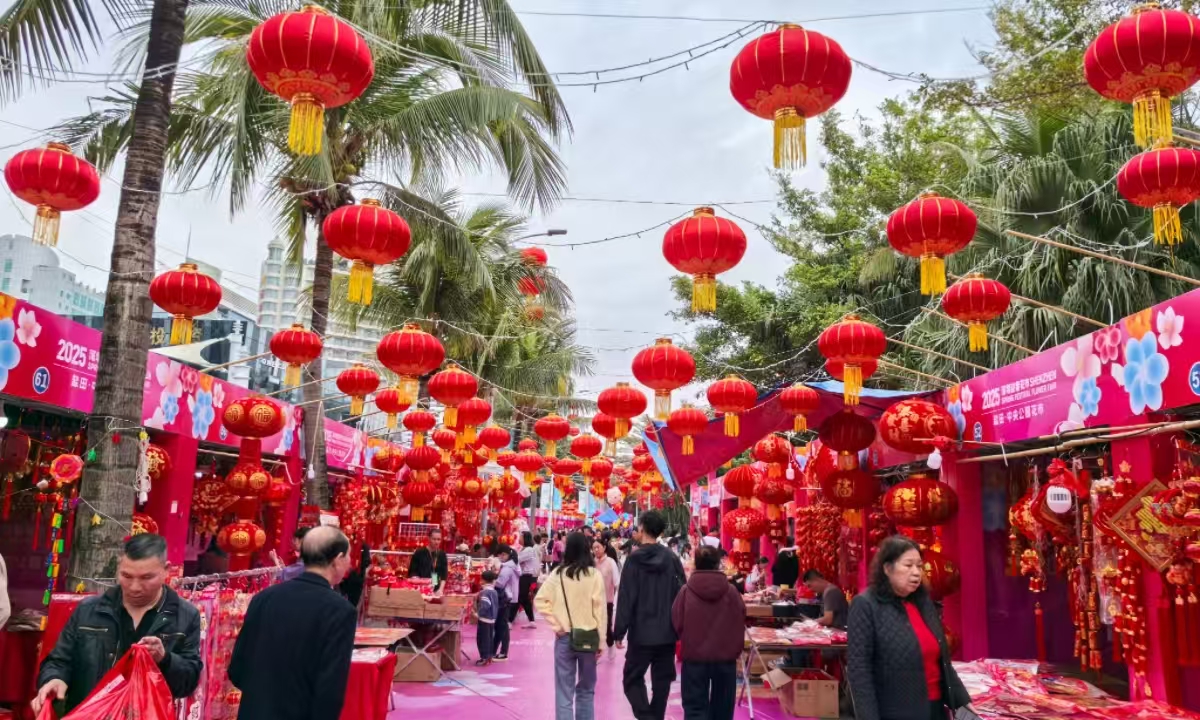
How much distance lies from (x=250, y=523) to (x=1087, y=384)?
8.75 metres

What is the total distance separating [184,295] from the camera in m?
7.89

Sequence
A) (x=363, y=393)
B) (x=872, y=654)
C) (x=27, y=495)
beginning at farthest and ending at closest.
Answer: (x=363, y=393), (x=27, y=495), (x=872, y=654)

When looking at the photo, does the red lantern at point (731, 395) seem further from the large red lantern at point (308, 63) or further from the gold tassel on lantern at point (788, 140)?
the large red lantern at point (308, 63)

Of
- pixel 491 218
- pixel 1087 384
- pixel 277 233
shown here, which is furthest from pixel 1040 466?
pixel 491 218

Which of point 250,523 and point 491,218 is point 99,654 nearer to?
point 250,523

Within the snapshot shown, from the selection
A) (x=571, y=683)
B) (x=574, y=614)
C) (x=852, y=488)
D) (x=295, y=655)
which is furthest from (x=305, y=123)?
(x=852, y=488)

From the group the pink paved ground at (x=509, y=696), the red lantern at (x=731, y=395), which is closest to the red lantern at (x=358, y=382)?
the pink paved ground at (x=509, y=696)

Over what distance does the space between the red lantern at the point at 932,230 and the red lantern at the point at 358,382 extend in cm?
722

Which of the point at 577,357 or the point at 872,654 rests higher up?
the point at 577,357

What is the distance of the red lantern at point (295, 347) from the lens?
384 inches

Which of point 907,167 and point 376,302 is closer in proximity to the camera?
point 376,302

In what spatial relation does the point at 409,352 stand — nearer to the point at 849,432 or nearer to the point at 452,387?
the point at 452,387

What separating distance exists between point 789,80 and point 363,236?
11.6 ft

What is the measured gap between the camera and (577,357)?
27250mm
